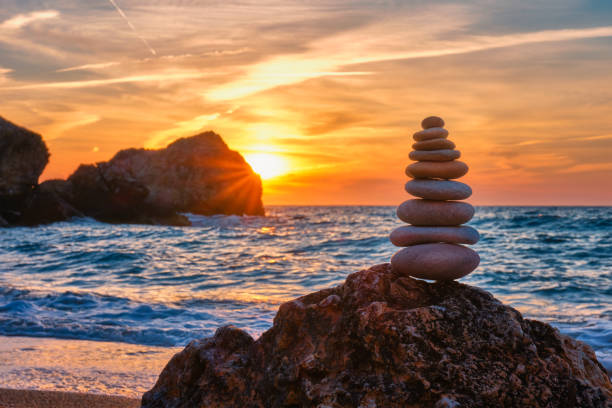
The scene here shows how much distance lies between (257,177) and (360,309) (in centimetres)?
8092

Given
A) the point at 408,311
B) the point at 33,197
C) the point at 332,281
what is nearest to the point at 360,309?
the point at 408,311

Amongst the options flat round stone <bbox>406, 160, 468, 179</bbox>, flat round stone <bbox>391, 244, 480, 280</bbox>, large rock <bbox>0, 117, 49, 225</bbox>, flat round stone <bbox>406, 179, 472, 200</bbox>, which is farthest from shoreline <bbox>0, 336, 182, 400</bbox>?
large rock <bbox>0, 117, 49, 225</bbox>

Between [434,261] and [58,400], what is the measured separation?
361 centimetres

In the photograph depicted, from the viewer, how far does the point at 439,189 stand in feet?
12.4

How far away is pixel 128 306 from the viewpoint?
31.3 feet

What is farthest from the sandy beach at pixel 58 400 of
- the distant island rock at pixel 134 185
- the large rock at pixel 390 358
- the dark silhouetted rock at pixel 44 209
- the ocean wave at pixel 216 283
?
the dark silhouetted rock at pixel 44 209

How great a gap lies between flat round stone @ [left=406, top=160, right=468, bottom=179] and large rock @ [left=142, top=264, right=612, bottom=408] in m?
0.87

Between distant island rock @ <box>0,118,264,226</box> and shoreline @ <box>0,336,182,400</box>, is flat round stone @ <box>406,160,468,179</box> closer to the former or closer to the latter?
shoreline @ <box>0,336,182,400</box>

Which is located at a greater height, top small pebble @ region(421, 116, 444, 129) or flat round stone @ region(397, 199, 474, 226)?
top small pebble @ region(421, 116, 444, 129)

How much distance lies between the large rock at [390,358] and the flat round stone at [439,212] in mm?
502

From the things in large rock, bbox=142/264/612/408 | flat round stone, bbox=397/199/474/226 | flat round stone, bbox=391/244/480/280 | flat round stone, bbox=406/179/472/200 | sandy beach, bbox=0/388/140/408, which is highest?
flat round stone, bbox=406/179/472/200

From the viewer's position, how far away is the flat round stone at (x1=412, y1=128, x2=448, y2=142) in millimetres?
3891

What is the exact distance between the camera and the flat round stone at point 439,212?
3771 millimetres

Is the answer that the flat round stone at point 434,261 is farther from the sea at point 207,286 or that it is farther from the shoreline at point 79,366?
the sea at point 207,286
